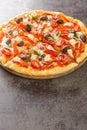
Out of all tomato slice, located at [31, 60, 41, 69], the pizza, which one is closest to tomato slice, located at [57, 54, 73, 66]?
the pizza

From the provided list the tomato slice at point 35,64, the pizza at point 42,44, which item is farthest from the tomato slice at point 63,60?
the tomato slice at point 35,64

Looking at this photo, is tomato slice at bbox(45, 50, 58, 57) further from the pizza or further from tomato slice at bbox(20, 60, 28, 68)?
tomato slice at bbox(20, 60, 28, 68)

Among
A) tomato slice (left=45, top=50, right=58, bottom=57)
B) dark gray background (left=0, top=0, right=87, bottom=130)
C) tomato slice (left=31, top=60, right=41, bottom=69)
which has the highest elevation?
tomato slice (left=45, top=50, right=58, bottom=57)

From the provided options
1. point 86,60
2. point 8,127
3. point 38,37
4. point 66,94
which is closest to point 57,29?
point 38,37

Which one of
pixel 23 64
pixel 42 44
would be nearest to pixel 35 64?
pixel 23 64

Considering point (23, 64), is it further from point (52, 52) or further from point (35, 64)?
point (52, 52)

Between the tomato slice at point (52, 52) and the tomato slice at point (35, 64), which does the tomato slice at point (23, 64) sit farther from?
the tomato slice at point (52, 52)
